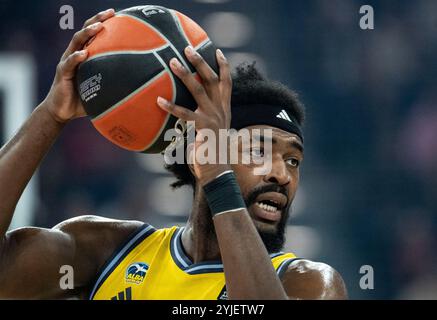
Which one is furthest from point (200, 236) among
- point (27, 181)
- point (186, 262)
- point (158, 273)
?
point (27, 181)

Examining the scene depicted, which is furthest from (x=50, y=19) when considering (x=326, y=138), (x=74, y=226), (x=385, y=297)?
(x=385, y=297)

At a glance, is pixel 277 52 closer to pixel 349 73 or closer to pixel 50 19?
pixel 349 73

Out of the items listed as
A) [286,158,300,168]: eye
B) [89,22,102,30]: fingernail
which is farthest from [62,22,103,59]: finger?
[286,158,300,168]: eye

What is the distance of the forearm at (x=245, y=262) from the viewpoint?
10.5ft

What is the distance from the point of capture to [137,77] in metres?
3.42

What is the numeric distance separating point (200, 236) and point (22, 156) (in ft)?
2.92

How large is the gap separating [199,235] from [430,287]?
2.75 meters

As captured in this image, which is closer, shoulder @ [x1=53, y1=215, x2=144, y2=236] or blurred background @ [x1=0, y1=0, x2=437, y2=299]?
shoulder @ [x1=53, y1=215, x2=144, y2=236]

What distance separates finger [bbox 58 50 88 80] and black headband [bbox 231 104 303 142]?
82 cm

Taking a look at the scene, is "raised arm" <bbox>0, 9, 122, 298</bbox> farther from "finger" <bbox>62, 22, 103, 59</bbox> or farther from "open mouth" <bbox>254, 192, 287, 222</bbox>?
"open mouth" <bbox>254, 192, 287, 222</bbox>

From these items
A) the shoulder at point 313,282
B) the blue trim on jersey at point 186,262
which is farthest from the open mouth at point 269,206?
the shoulder at point 313,282

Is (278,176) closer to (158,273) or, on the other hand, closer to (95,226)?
(158,273)

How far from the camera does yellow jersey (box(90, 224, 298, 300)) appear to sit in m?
3.80

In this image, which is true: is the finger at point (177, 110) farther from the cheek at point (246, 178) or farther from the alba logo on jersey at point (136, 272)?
the alba logo on jersey at point (136, 272)
